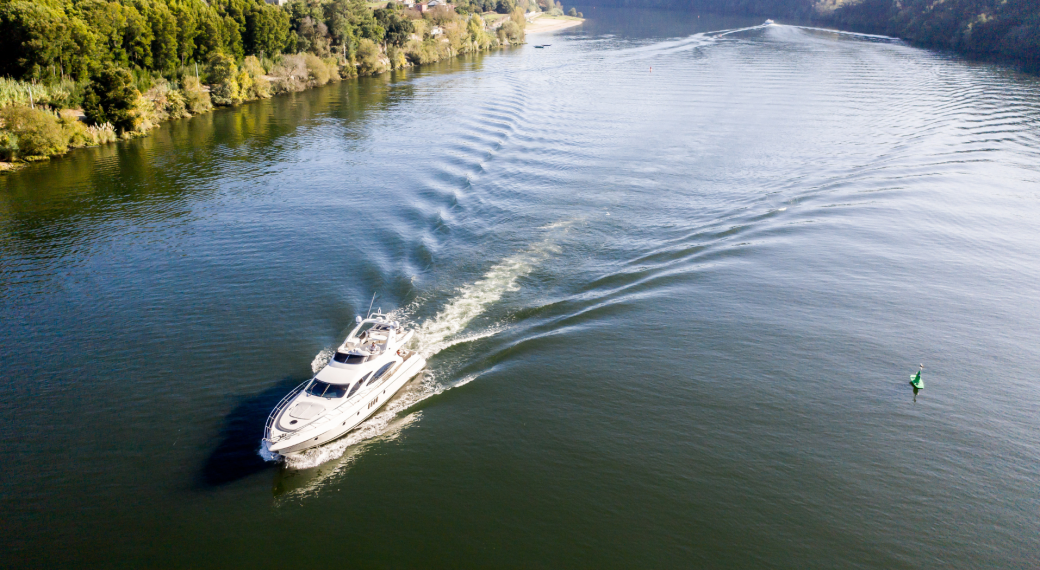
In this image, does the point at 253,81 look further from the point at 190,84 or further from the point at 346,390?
the point at 346,390

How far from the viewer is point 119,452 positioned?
2383 centimetres

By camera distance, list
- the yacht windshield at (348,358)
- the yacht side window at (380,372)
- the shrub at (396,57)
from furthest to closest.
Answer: the shrub at (396,57) → the yacht windshield at (348,358) → the yacht side window at (380,372)

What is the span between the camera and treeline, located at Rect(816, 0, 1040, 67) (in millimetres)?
105125

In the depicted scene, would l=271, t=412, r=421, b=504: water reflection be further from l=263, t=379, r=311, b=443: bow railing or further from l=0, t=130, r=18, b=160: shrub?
l=0, t=130, r=18, b=160: shrub

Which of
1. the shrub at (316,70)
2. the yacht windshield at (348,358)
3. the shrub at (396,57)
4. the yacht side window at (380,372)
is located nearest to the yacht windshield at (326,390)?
the yacht side window at (380,372)

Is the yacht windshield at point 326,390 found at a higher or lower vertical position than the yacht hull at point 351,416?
higher

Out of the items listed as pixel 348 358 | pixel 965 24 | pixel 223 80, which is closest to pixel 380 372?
pixel 348 358

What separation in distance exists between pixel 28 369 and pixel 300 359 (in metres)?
11.8

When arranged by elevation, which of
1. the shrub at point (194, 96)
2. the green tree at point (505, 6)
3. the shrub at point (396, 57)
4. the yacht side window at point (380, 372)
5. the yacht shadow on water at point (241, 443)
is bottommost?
the yacht shadow on water at point (241, 443)

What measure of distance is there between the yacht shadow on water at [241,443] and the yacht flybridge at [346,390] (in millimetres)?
821

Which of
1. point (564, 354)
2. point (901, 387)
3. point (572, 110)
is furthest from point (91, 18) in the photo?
point (901, 387)

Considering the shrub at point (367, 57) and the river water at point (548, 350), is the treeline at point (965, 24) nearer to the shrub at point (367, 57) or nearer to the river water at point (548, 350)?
the river water at point (548, 350)

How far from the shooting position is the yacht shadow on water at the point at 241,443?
22812mm

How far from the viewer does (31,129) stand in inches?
2200
